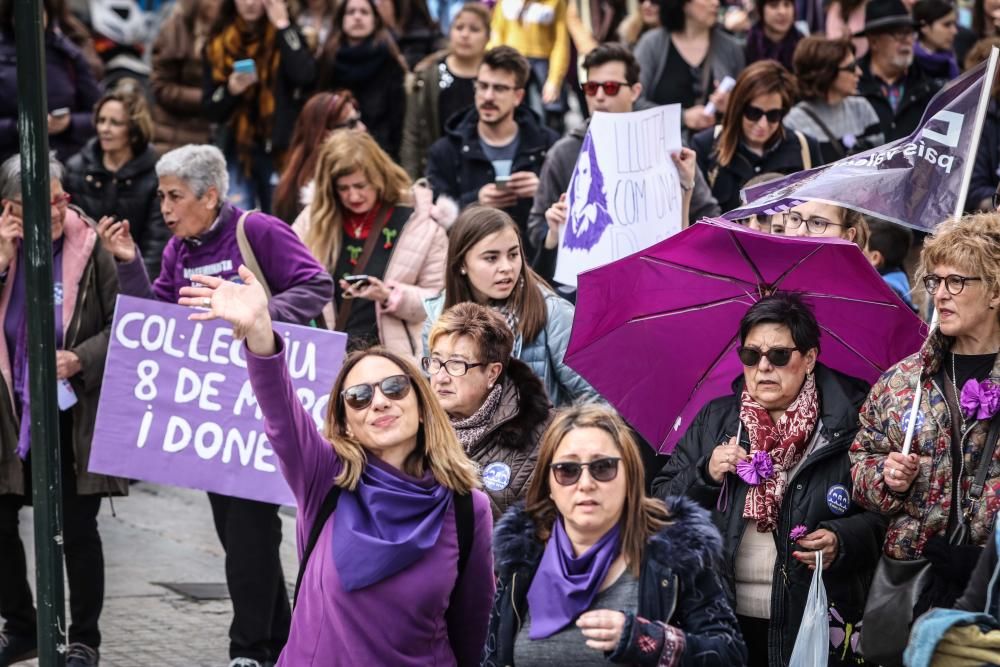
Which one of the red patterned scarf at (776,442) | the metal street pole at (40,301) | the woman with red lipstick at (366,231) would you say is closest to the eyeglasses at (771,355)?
the red patterned scarf at (776,442)

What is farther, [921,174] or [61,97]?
[61,97]

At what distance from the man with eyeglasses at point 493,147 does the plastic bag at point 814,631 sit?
429 centimetres

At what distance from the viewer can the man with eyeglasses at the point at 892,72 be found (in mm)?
10102

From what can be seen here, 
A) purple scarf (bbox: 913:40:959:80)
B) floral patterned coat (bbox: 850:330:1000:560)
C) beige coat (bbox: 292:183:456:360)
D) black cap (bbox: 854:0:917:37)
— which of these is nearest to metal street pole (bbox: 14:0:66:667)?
floral patterned coat (bbox: 850:330:1000:560)

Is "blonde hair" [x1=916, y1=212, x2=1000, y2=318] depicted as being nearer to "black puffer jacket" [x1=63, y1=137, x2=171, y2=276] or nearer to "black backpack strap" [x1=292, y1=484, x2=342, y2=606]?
"black backpack strap" [x1=292, y1=484, x2=342, y2=606]

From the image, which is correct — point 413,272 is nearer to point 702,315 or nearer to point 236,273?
point 236,273

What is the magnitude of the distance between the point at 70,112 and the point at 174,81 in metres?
1.15

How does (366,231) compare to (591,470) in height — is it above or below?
above

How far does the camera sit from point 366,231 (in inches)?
324

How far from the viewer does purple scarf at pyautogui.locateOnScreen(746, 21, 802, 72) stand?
36.4ft

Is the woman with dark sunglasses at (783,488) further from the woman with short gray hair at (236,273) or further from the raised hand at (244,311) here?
the woman with short gray hair at (236,273)

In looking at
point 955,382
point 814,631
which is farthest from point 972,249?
point 814,631

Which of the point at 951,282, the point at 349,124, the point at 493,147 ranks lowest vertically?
the point at 951,282

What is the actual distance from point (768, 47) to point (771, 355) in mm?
6107
